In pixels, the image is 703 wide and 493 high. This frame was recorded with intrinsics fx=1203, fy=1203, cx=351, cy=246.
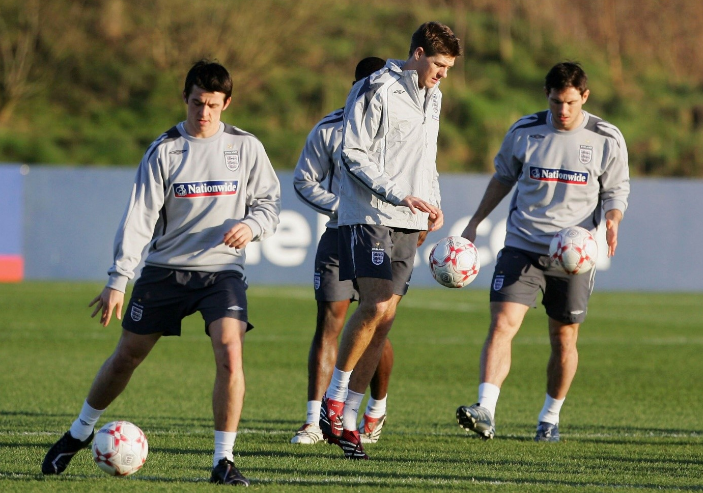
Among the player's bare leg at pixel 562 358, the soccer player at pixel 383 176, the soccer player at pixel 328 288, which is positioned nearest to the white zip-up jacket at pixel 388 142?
the soccer player at pixel 383 176

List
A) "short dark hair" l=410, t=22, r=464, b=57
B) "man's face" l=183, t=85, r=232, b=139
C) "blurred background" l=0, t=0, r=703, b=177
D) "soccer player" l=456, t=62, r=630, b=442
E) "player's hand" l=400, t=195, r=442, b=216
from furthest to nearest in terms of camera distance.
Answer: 1. "blurred background" l=0, t=0, r=703, b=177
2. "soccer player" l=456, t=62, r=630, b=442
3. "short dark hair" l=410, t=22, r=464, b=57
4. "player's hand" l=400, t=195, r=442, b=216
5. "man's face" l=183, t=85, r=232, b=139

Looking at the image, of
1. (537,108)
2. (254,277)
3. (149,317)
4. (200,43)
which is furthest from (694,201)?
(149,317)

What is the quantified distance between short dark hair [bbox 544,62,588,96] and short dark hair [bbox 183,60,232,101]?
94.9 inches

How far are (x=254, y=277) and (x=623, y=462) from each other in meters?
16.2

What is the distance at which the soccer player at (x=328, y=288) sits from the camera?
294 inches

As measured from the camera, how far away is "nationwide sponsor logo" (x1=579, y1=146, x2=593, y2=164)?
7.63m

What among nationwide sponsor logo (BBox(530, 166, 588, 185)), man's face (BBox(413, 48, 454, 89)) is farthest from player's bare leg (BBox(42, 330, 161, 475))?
nationwide sponsor logo (BBox(530, 166, 588, 185))

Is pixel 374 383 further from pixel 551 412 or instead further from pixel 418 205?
pixel 418 205

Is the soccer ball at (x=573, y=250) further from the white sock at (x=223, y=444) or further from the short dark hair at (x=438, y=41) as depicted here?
the white sock at (x=223, y=444)

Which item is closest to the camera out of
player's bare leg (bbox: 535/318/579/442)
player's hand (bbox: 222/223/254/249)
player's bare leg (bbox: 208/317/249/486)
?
player's bare leg (bbox: 208/317/249/486)

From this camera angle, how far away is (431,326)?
16078mm

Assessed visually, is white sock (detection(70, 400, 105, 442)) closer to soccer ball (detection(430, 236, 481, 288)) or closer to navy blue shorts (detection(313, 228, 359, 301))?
navy blue shorts (detection(313, 228, 359, 301))

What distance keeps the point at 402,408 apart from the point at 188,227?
11.6 ft

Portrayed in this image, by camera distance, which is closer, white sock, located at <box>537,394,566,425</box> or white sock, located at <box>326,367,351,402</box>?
white sock, located at <box>326,367,351,402</box>
